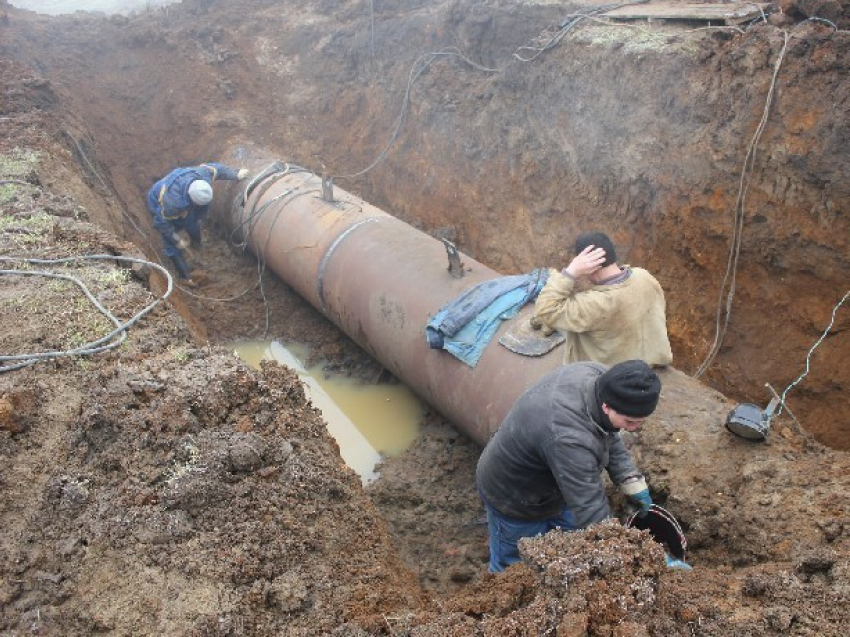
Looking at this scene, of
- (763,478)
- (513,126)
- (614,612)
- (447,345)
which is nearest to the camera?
(614,612)

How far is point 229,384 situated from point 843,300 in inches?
195

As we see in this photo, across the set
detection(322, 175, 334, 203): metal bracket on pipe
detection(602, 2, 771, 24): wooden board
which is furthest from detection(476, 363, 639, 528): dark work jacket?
detection(602, 2, 771, 24): wooden board

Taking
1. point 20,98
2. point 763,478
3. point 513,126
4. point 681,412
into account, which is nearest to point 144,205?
point 20,98

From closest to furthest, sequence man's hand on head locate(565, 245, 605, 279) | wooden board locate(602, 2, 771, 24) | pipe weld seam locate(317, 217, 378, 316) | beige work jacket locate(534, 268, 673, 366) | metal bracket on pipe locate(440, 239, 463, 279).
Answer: man's hand on head locate(565, 245, 605, 279) → beige work jacket locate(534, 268, 673, 366) → metal bracket on pipe locate(440, 239, 463, 279) → pipe weld seam locate(317, 217, 378, 316) → wooden board locate(602, 2, 771, 24)

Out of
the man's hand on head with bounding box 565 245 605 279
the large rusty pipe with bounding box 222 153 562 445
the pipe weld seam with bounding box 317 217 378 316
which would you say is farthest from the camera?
the pipe weld seam with bounding box 317 217 378 316

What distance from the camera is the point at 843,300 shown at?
16.6ft

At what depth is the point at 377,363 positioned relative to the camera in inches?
256

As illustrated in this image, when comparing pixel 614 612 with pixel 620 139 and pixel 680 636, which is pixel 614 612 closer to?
pixel 680 636

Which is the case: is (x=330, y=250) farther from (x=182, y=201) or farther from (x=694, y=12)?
(x=694, y=12)

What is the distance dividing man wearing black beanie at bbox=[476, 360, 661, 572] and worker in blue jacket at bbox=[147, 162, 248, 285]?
5.78 metres

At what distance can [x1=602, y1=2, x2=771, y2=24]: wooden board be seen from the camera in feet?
20.0

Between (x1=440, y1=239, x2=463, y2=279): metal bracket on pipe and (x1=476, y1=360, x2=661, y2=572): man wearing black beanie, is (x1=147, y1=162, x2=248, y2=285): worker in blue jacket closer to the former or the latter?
(x1=440, y1=239, x2=463, y2=279): metal bracket on pipe

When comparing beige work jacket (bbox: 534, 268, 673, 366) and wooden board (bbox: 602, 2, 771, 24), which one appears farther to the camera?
wooden board (bbox: 602, 2, 771, 24)

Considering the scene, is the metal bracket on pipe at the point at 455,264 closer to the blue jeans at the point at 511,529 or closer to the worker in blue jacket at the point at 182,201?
the blue jeans at the point at 511,529
